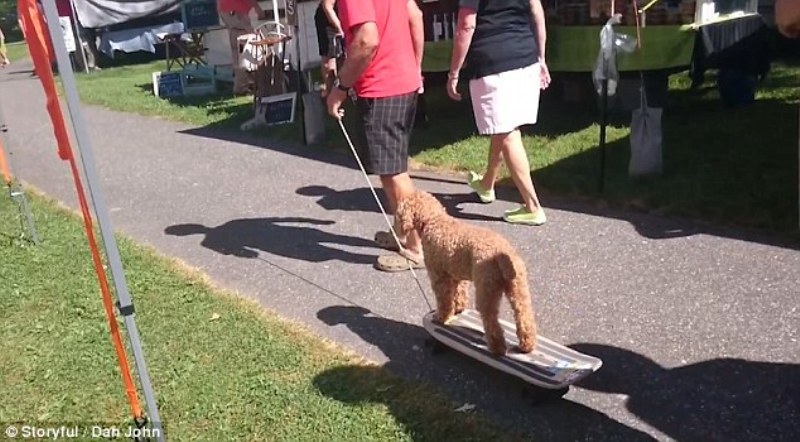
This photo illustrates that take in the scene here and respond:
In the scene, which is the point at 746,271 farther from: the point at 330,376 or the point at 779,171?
the point at 330,376

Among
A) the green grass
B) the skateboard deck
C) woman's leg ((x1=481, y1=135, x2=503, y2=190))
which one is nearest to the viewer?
the skateboard deck

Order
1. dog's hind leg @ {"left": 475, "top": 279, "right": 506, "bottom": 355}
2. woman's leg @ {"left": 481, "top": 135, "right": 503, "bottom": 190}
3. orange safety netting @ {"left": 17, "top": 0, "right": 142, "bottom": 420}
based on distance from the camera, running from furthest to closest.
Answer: woman's leg @ {"left": 481, "top": 135, "right": 503, "bottom": 190} → dog's hind leg @ {"left": 475, "top": 279, "right": 506, "bottom": 355} → orange safety netting @ {"left": 17, "top": 0, "right": 142, "bottom": 420}

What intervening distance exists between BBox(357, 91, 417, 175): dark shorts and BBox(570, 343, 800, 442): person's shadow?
1641mm

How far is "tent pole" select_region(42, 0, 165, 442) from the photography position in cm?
258

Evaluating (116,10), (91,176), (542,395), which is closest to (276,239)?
(542,395)

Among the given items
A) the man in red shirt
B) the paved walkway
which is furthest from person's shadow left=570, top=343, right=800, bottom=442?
the man in red shirt

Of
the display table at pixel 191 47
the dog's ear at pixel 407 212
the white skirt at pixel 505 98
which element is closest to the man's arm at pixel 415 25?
the white skirt at pixel 505 98

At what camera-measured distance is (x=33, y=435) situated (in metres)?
3.58

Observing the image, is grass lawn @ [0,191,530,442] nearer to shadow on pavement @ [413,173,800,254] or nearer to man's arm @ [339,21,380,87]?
man's arm @ [339,21,380,87]

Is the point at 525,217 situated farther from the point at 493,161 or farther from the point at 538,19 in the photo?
the point at 538,19

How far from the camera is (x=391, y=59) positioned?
455 cm

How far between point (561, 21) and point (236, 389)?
5.57m

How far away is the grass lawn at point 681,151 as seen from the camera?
571 centimetres

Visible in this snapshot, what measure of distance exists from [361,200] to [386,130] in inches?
86.5
